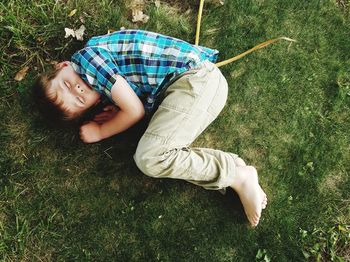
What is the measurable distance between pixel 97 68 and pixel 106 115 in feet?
1.76

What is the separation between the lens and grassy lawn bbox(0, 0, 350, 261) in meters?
3.35

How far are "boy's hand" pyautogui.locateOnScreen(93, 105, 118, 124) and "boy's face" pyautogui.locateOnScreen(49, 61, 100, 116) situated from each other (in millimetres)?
335

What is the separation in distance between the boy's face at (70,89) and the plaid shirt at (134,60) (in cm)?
5

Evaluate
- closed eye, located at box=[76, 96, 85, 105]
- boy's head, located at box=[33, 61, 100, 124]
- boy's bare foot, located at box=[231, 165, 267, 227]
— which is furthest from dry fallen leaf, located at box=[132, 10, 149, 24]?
boy's bare foot, located at box=[231, 165, 267, 227]

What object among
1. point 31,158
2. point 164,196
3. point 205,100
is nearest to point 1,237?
point 31,158

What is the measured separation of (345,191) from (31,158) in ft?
7.90

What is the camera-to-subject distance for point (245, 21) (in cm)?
373

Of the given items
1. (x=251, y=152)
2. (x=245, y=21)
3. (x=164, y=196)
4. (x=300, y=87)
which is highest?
(x=245, y=21)

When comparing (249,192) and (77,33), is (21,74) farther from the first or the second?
(249,192)

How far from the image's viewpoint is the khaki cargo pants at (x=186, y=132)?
119 inches

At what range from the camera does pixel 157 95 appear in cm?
328

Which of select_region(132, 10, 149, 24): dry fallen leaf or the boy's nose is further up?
select_region(132, 10, 149, 24): dry fallen leaf

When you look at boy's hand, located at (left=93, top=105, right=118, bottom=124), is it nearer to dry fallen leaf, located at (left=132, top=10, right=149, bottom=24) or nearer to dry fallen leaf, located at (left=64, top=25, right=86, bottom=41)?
dry fallen leaf, located at (left=64, top=25, right=86, bottom=41)

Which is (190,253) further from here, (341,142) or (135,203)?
(341,142)
